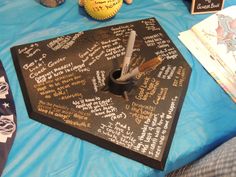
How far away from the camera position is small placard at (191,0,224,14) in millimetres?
1023

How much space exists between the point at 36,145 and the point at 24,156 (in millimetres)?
36

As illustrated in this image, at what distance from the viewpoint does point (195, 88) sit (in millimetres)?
830

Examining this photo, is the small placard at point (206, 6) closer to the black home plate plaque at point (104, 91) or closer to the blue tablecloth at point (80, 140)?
the blue tablecloth at point (80, 140)

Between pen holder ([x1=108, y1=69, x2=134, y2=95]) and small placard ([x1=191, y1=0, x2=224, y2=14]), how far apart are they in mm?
406

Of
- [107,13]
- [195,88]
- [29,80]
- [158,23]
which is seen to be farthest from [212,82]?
[29,80]

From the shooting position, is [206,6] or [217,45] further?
[206,6]

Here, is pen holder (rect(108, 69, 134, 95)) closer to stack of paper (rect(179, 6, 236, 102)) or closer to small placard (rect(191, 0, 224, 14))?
stack of paper (rect(179, 6, 236, 102))

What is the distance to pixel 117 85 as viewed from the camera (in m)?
0.75

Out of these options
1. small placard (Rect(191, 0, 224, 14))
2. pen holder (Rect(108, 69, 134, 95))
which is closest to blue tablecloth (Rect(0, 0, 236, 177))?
small placard (Rect(191, 0, 224, 14))

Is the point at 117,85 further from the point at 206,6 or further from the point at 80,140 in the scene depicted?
the point at 206,6

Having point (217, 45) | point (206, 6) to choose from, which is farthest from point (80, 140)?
point (206, 6)

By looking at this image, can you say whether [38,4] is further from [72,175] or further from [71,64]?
[72,175]

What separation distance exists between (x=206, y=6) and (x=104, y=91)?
0.50 meters

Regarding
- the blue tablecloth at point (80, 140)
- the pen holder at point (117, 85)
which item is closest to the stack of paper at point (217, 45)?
the blue tablecloth at point (80, 140)
